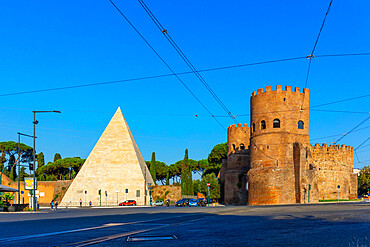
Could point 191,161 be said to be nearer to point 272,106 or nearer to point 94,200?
point 94,200

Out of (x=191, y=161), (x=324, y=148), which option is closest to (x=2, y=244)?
(x=324, y=148)

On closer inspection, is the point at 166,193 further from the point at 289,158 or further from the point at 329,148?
the point at 329,148

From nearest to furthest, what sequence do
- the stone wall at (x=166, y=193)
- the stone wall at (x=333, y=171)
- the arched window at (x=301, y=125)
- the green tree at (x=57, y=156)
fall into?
the arched window at (x=301, y=125)
the stone wall at (x=333, y=171)
the stone wall at (x=166, y=193)
the green tree at (x=57, y=156)

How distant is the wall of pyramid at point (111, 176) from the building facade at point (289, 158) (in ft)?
59.3

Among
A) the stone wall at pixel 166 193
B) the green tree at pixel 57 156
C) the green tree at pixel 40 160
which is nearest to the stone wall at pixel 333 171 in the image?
the stone wall at pixel 166 193

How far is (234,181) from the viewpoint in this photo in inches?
2464

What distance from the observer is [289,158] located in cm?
4869

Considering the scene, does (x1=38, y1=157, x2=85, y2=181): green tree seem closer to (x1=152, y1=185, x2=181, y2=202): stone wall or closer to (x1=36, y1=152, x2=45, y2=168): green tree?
(x1=36, y1=152, x2=45, y2=168): green tree

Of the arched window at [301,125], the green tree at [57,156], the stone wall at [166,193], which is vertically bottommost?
the stone wall at [166,193]

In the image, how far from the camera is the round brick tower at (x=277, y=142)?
47656mm

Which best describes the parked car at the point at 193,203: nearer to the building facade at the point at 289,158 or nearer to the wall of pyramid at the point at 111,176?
the building facade at the point at 289,158

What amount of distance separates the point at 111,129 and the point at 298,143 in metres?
29.6

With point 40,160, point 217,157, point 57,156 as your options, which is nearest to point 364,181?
point 217,157

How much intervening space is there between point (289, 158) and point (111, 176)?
27.3m
